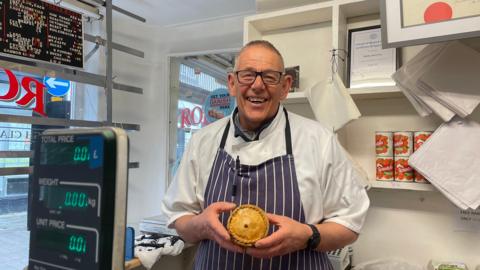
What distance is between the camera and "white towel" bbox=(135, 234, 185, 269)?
6.20 ft

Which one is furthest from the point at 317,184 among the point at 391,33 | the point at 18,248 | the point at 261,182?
the point at 18,248

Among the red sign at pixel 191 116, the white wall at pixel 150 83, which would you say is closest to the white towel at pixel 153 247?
the white wall at pixel 150 83

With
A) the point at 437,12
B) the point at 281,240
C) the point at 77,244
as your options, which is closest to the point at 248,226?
the point at 281,240

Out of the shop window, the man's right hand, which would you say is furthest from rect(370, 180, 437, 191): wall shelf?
the shop window

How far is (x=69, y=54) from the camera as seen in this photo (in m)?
2.00

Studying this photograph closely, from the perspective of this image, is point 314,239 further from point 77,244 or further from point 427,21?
point 427,21

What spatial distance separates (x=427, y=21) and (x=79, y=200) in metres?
1.17

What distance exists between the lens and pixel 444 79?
53.0 inches

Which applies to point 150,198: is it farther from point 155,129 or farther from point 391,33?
point 391,33

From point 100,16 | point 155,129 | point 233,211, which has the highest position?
point 100,16

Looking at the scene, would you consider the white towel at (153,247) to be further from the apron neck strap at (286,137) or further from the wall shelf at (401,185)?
the wall shelf at (401,185)

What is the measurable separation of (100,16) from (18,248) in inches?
60.1

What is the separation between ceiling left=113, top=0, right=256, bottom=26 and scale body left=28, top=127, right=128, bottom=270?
215 cm

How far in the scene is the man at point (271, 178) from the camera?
3.46 ft
